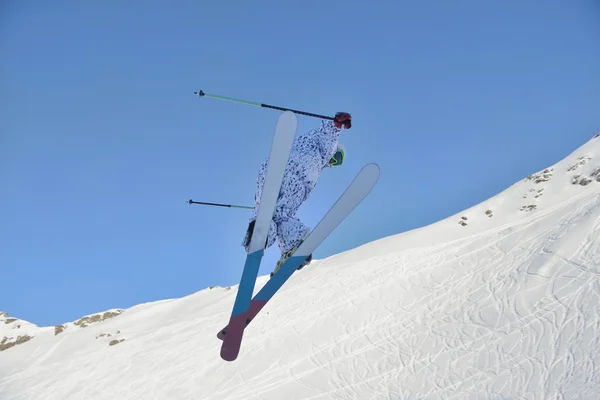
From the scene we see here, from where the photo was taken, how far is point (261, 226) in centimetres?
663

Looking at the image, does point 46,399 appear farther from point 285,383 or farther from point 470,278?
point 470,278

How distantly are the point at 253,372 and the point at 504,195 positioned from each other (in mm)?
23823

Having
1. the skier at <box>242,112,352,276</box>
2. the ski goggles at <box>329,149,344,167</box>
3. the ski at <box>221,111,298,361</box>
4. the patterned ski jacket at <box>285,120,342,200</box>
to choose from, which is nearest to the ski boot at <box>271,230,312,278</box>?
the skier at <box>242,112,352,276</box>

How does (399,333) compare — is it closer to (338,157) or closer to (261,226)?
(338,157)

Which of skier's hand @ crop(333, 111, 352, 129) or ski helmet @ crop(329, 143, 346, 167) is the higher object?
skier's hand @ crop(333, 111, 352, 129)

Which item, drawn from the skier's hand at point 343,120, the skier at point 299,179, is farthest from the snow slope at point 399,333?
the skier's hand at point 343,120

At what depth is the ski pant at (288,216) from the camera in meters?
6.91

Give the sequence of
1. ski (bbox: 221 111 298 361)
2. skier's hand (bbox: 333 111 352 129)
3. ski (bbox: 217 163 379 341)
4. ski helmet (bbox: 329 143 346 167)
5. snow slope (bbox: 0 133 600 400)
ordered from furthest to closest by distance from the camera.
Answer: snow slope (bbox: 0 133 600 400) → ski helmet (bbox: 329 143 346 167) → skier's hand (bbox: 333 111 352 129) → ski (bbox: 217 163 379 341) → ski (bbox: 221 111 298 361)

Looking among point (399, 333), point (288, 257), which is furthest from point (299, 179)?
point (399, 333)

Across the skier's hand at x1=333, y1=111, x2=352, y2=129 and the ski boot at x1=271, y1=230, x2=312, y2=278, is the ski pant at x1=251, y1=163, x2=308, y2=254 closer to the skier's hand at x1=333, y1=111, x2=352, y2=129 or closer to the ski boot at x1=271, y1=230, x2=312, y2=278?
the ski boot at x1=271, y1=230, x2=312, y2=278

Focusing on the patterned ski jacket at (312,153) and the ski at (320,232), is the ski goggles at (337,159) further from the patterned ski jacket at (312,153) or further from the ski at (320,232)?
the ski at (320,232)

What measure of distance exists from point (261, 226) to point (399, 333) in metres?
12.2

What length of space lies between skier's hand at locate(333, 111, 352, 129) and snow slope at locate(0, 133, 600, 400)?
9.37 meters

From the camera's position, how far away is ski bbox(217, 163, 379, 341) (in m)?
6.73
